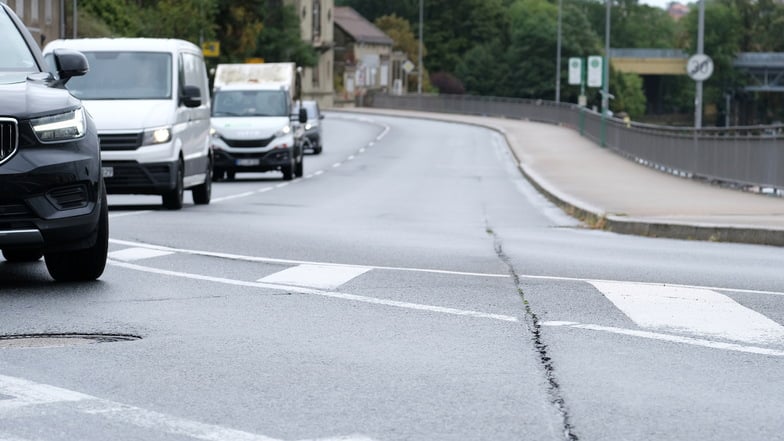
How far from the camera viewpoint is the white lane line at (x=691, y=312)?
8461 mm

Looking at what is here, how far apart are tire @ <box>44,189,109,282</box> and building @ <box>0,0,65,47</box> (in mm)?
49231

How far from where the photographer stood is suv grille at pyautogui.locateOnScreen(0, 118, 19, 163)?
9.49m

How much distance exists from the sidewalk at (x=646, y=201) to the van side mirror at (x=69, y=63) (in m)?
7.78

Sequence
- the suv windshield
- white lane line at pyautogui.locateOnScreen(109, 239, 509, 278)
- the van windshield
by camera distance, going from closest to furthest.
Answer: the suv windshield < white lane line at pyautogui.locateOnScreen(109, 239, 509, 278) < the van windshield

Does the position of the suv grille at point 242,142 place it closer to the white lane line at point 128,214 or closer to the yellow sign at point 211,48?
the white lane line at point 128,214

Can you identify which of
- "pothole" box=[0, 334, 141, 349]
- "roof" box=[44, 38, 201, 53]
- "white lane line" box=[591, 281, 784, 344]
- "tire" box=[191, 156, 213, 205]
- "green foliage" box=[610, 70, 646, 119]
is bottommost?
"green foliage" box=[610, 70, 646, 119]

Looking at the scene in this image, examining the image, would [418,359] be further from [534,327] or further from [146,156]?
[146,156]

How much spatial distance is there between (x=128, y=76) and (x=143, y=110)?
793 mm

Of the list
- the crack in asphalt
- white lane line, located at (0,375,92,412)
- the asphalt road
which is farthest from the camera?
white lane line, located at (0,375,92,412)

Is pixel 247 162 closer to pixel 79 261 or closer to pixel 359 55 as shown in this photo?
pixel 79 261

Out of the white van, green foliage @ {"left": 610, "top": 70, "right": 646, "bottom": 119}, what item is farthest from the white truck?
green foliage @ {"left": 610, "top": 70, "right": 646, "bottom": 119}

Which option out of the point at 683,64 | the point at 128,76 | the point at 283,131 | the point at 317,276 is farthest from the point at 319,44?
the point at 317,276

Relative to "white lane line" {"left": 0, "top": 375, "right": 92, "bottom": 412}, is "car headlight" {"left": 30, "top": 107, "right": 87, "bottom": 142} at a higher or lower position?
higher

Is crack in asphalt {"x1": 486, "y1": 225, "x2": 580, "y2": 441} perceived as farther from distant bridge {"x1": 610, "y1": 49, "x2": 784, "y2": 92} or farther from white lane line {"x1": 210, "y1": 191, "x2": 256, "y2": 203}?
distant bridge {"x1": 610, "y1": 49, "x2": 784, "y2": 92}
